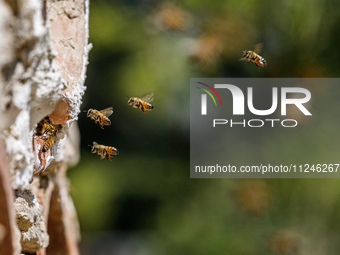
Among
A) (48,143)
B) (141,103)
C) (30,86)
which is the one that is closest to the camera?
(30,86)

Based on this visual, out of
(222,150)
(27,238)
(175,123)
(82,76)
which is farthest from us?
(175,123)

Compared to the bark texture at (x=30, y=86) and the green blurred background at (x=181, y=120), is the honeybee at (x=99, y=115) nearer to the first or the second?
the bark texture at (x=30, y=86)

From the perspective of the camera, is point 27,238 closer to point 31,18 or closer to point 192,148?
point 31,18

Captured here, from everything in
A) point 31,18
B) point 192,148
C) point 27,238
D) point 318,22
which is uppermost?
point 318,22

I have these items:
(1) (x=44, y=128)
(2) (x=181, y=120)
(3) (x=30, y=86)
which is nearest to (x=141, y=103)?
(1) (x=44, y=128)

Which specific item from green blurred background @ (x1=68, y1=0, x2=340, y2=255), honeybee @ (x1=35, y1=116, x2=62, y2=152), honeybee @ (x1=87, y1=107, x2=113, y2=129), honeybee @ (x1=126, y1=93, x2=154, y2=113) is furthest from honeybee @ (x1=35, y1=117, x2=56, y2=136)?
green blurred background @ (x1=68, y1=0, x2=340, y2=255)

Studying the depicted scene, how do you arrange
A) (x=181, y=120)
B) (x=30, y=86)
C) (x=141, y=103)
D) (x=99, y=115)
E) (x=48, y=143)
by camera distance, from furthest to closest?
(x=181, y=120) → (x=141, y=103) → (x=99, y=115) → (x=48, y=143) → (x=30, y=86)

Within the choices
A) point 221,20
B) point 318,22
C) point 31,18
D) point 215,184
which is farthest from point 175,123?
point 31,18

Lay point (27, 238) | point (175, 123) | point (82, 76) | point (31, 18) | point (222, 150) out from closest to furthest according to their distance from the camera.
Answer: point (31, 18) → point (82, 76) → point (27, 238) → point (222, 150) → point (175, 123)

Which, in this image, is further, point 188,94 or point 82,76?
Result: point 188,94

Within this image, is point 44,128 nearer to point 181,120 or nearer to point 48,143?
point 48,143
